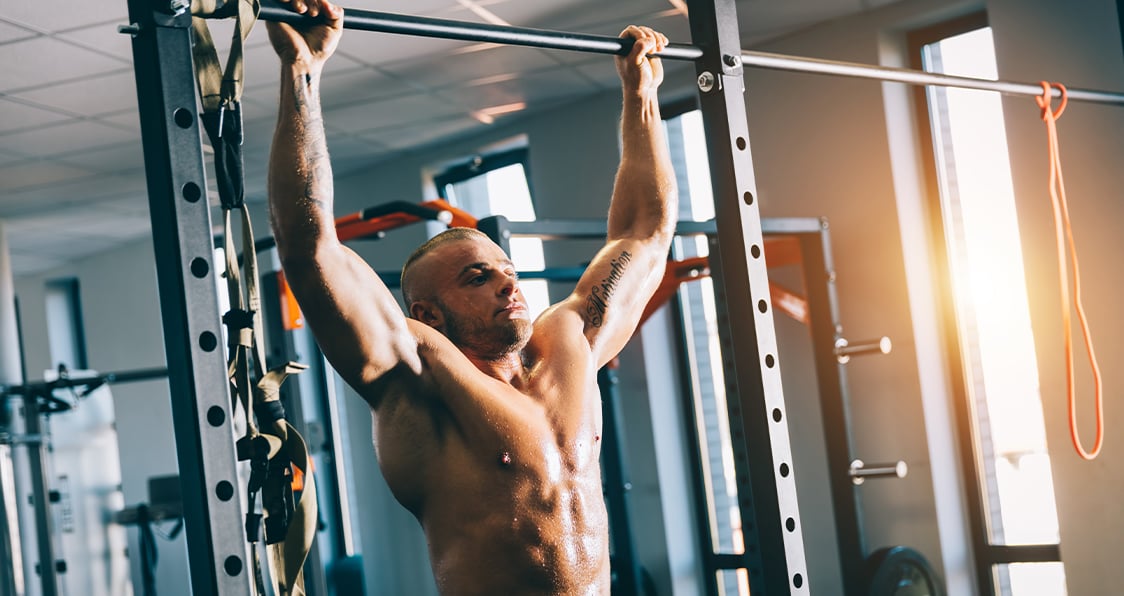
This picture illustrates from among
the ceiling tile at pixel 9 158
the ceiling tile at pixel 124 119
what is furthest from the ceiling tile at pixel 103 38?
the ceiling tile at pixel 9 158

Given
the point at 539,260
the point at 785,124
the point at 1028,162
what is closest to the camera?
the point at 1028,162

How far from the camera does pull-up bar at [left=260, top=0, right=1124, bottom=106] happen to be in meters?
1.48

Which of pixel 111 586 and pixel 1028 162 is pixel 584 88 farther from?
pixel 111 586

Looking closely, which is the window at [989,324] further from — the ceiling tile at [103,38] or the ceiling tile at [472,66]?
the ceiling tile at [103,38]

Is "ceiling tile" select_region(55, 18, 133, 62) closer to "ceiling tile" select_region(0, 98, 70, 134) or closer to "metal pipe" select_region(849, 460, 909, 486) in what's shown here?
"ceiling tile" select_region(0, 98, 70, 134)

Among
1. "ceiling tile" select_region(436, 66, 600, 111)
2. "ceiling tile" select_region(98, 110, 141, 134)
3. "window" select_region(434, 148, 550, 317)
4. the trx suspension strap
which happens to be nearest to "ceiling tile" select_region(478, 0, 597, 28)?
"ceiling tile" select_region(436, 66, 600, 111)

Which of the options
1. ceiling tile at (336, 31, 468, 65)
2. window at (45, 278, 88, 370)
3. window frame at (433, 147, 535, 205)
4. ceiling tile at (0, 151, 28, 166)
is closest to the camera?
ceiling tile at (336, 31, 468, 65)

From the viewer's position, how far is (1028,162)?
4.30 m

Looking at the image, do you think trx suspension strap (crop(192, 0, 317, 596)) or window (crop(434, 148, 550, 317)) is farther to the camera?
window (crop(434, 148, 550, 317))

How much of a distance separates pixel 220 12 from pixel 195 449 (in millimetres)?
536

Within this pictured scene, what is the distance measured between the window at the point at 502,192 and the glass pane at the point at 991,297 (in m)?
2.31

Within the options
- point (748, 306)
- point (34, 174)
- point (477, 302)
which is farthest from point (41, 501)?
point (748, 306)

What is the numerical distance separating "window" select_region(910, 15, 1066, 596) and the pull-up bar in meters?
2.46

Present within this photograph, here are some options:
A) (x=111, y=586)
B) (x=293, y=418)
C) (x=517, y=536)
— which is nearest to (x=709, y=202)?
(x=293, y=418)
